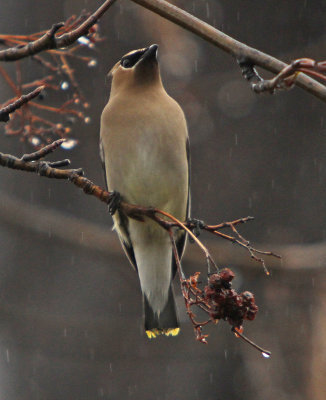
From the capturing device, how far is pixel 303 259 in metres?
4.62

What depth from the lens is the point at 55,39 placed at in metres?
1.89

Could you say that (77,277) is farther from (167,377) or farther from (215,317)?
(215,317)

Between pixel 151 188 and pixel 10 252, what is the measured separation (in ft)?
8.96

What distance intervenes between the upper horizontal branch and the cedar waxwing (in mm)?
1386

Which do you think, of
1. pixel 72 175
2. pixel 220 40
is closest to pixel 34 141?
pixel 72 175

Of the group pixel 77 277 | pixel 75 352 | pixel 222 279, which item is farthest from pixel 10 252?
pixel 222 279

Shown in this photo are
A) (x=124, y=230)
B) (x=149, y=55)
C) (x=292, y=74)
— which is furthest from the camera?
(x=124, y=230)

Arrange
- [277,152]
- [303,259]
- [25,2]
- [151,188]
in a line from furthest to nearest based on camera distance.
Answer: [25,2] < [277,152] < [303,259] < [151,188]

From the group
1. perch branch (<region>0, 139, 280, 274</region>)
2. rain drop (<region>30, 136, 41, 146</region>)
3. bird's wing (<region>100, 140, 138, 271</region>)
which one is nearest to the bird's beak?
bird's wing (<region>100, 140, 138, 271</region>)

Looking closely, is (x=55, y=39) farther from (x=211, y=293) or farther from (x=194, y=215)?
(x=194, y=215)

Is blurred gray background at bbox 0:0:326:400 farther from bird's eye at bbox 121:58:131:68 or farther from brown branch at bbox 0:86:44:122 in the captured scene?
brown branch at bbox 0:86:44:122

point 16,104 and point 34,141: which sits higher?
point 16,104

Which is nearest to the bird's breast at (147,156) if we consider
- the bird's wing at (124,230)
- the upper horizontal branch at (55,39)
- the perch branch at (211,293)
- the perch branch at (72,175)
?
the bird's wing at (124,230)

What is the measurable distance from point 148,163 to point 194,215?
7.21ft
